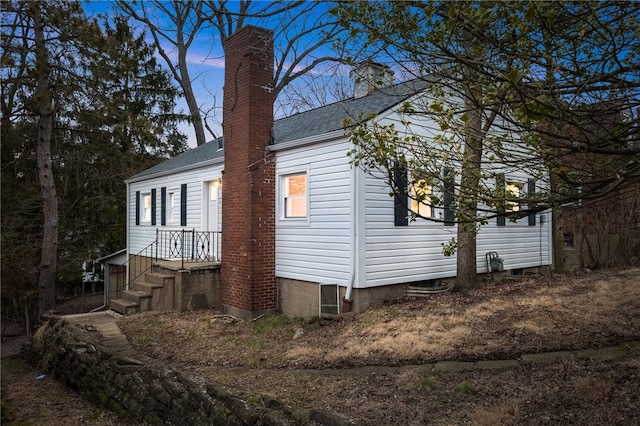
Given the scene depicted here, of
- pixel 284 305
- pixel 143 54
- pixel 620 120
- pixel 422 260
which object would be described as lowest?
pixel 284 305

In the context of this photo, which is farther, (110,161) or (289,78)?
(110,161)

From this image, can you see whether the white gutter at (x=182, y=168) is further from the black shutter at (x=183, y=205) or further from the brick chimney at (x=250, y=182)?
the brick chimney at (x=250, y=182)

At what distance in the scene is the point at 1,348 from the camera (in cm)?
1298

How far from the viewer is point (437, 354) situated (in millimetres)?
5574

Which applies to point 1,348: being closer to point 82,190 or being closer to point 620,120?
point 82,190

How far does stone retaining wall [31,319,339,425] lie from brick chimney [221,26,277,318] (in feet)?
9.92

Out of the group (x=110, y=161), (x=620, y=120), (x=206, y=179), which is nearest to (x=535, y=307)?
(x=620, y=120)

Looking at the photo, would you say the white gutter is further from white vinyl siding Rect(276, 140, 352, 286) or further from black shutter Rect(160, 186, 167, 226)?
white vinyl siding Rect(276, 140, 352, 286)

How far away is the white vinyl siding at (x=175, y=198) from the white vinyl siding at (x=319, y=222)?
3300 mm

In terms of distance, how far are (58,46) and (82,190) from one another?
831cm

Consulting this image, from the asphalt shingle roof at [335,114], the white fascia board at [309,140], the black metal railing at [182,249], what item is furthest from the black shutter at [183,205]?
the white fascia board at [309,140]

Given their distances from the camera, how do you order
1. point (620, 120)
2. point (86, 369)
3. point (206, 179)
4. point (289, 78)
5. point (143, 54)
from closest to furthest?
point (620, 120) → point (86, 369) → point (206, 179) → point (289, 78) → point (143, 54)

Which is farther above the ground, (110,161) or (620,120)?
(110,161)

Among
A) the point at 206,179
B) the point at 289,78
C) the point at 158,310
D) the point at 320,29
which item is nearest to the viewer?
the point at 320,29
